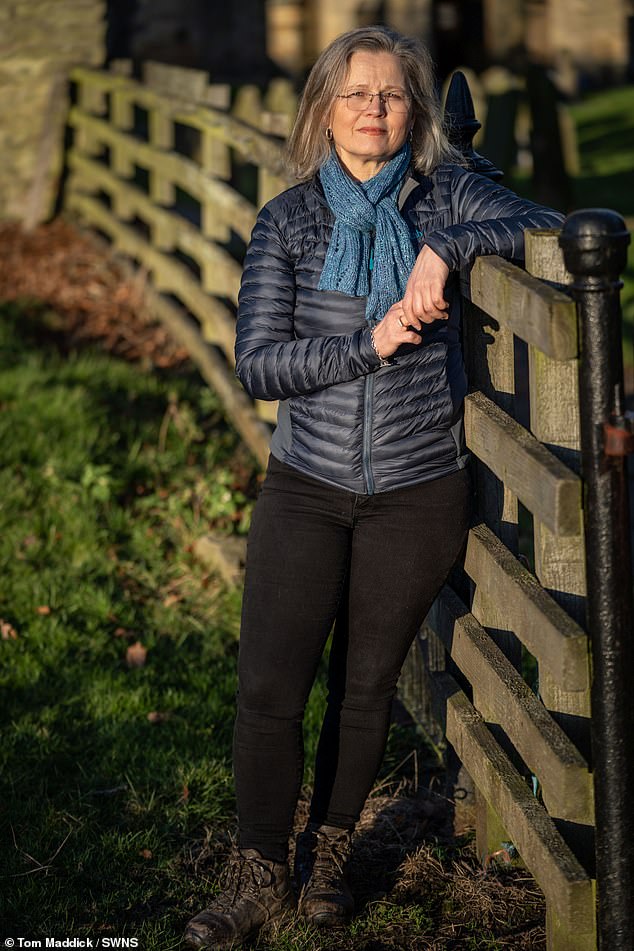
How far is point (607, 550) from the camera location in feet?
8.40

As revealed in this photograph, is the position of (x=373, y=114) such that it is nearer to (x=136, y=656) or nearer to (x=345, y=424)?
(x=345, y=424)

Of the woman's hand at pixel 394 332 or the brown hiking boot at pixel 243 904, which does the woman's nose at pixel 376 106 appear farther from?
the brown hiking boot at pixel 243 904

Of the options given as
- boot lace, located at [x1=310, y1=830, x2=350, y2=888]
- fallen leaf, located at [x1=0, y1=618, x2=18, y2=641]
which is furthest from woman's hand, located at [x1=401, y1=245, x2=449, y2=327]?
fallen leaf, located at [x1=0, y1=618, x2=18, y2=641]

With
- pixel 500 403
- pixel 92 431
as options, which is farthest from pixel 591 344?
pixel 92 431

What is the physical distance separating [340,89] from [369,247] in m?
0.40

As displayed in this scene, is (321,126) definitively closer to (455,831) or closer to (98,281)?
(455,831)

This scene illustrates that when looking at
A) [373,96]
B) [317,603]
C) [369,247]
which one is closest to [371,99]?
[373,96]

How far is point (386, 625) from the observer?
3.21 m

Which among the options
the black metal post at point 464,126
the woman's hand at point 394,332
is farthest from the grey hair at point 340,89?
the woman's hand at point 394,332

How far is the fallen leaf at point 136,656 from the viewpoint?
4.70 meters

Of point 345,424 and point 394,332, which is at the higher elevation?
point 394,332

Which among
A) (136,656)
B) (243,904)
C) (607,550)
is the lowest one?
(243,904)

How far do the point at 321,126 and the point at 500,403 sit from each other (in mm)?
826

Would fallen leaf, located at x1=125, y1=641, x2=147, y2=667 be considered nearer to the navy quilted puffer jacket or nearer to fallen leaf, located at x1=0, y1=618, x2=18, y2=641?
fallen leaf, located at x1=0, y1=618, x2=18, y2=641
